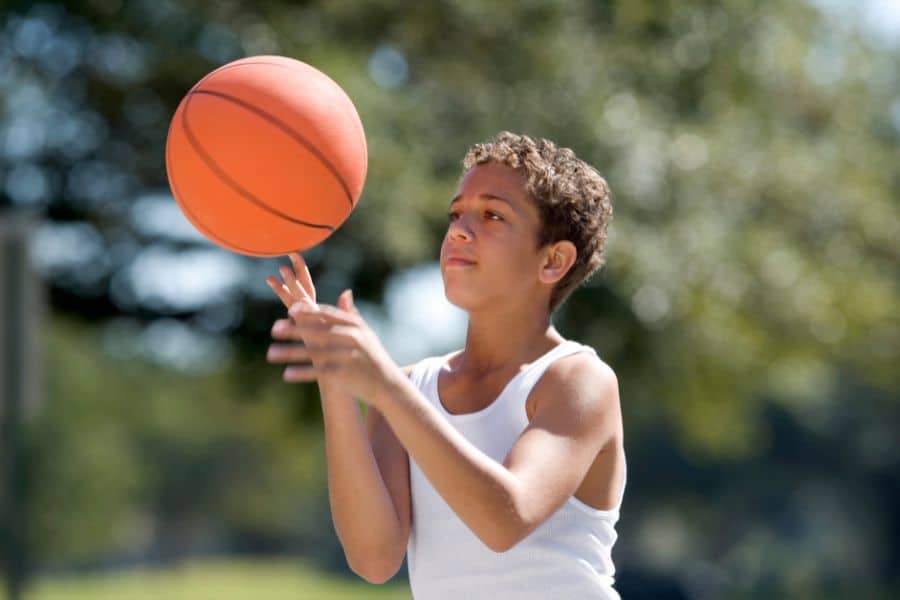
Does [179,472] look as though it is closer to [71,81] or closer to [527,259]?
[71,81]

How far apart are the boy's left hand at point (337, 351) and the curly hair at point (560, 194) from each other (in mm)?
838

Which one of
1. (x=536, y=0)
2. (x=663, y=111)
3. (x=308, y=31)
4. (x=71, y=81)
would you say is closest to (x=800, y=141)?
(x=663, y=111)

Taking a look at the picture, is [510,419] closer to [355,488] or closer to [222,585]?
[355,488]

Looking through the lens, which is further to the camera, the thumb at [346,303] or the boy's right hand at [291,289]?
the boy's right hand at [291,289]

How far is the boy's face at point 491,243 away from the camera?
3047mm

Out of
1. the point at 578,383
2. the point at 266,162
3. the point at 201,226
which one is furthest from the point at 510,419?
the point at 201,226

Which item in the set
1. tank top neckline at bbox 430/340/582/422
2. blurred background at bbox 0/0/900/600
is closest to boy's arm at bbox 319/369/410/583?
tank top neckline at bbox 430/340/582/422

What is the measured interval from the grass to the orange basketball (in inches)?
1375

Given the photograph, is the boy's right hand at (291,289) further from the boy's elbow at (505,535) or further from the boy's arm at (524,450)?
the boy's elbow at (505,535)

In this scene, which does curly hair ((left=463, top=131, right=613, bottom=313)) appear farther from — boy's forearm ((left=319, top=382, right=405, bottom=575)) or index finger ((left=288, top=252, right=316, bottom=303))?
boy's forearm ((left=319, top=382, right=405, bottom=575))

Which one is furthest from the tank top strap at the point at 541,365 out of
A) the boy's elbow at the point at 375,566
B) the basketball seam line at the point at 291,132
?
the basketball seam line at the point at 291,132

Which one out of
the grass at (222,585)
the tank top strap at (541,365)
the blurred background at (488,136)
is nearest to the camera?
the tank top strap at (541,365)

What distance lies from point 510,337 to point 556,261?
0.65 feet

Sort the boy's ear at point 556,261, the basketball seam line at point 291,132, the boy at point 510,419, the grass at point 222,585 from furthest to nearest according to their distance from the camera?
the grass at point 222,585 < the basketball seam line at point 291,132 < the boy's ear at point 556,261 < the boy at point 510,419
